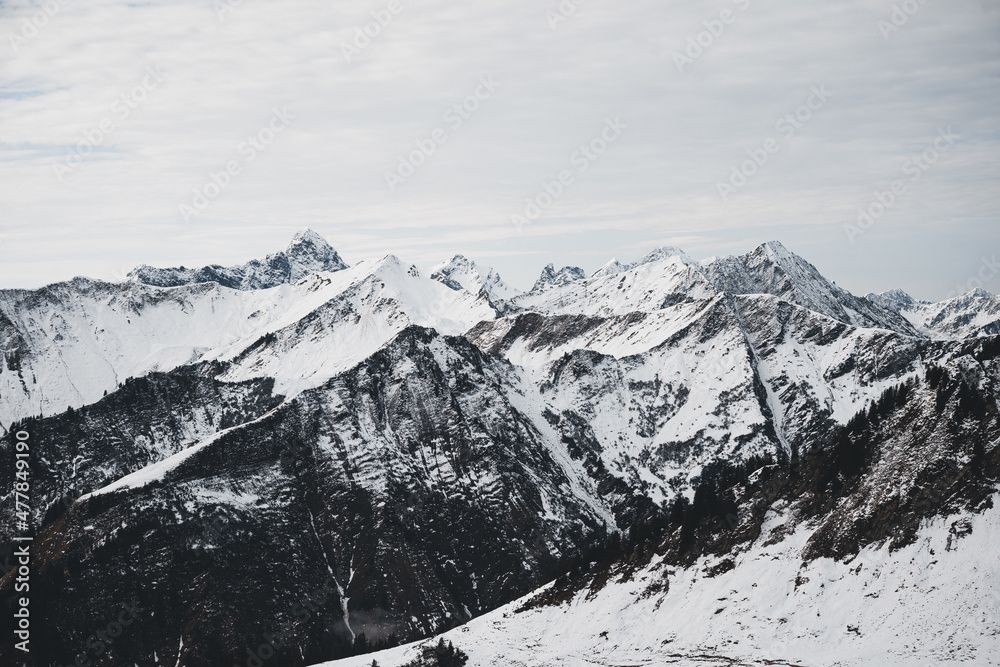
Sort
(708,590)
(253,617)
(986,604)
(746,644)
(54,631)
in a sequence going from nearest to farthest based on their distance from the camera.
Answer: (986,604) < (746,644) < (708,590) < (54,631) < (253,617)

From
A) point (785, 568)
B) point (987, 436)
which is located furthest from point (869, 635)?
point (987, 436)

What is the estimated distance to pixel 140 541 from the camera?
18725cm

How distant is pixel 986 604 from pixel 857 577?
15547 millimetres

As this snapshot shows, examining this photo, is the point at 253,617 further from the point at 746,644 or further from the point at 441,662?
the point at 746,644

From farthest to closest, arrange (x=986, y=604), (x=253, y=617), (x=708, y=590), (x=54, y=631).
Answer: (x=253, y=617)
(x=54, y=631)
(x=708, y=590)
(x=986, y=604)

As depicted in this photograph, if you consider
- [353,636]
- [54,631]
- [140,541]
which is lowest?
[353,636]

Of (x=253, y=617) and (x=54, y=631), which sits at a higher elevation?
(x=54, y=631)

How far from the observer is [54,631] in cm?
16625

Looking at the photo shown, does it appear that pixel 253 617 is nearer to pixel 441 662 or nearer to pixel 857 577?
pixel 441 662

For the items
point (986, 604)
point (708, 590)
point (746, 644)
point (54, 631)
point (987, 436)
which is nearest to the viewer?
point (986, 604)

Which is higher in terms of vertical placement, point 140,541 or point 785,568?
point 140,541

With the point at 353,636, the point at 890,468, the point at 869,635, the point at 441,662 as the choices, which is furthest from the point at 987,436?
the point at 353,636

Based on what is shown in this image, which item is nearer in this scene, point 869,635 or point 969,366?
Result: point 869,635

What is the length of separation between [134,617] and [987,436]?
177220 millimetres
